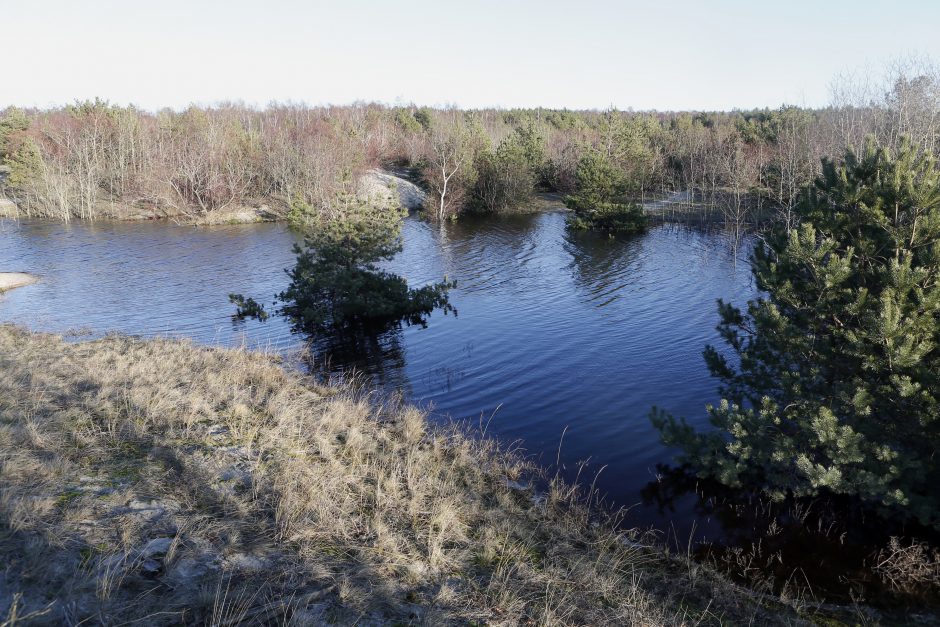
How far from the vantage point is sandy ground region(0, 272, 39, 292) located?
32156 mm

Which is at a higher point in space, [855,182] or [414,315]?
[855,182]

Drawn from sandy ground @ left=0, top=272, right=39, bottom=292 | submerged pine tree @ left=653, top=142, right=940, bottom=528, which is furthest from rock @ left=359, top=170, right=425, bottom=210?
submerged pine tree @ left=653, top=142, right=940, bottom=528

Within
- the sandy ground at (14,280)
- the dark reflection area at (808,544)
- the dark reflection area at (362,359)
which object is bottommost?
the dark reflection area at (808,544)

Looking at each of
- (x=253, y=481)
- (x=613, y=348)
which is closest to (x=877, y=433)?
(x=253, y=481)

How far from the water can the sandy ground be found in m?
1.02

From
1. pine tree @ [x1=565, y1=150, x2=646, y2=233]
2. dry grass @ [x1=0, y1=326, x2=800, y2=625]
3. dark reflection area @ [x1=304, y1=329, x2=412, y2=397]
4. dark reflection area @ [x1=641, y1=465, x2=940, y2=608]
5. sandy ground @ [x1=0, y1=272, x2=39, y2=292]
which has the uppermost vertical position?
pine tree @ [x1=565, y1=150, x2=646, y2=233]

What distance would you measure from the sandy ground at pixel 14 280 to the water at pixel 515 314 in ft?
3.33

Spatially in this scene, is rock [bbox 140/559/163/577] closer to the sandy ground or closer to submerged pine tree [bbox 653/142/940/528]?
submerged pine tree [bbox 653/142/940/528]

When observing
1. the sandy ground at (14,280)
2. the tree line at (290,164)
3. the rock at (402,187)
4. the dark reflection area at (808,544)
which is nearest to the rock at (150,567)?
the dark reflection area at (808,544)

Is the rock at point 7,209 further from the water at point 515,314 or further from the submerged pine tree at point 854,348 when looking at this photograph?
the submerged pine tree at point 854,348

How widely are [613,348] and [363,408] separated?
36.5 feet

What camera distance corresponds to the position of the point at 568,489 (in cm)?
1138

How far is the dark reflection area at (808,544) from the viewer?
8.43 meters

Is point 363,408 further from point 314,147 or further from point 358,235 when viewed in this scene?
point 314,147
